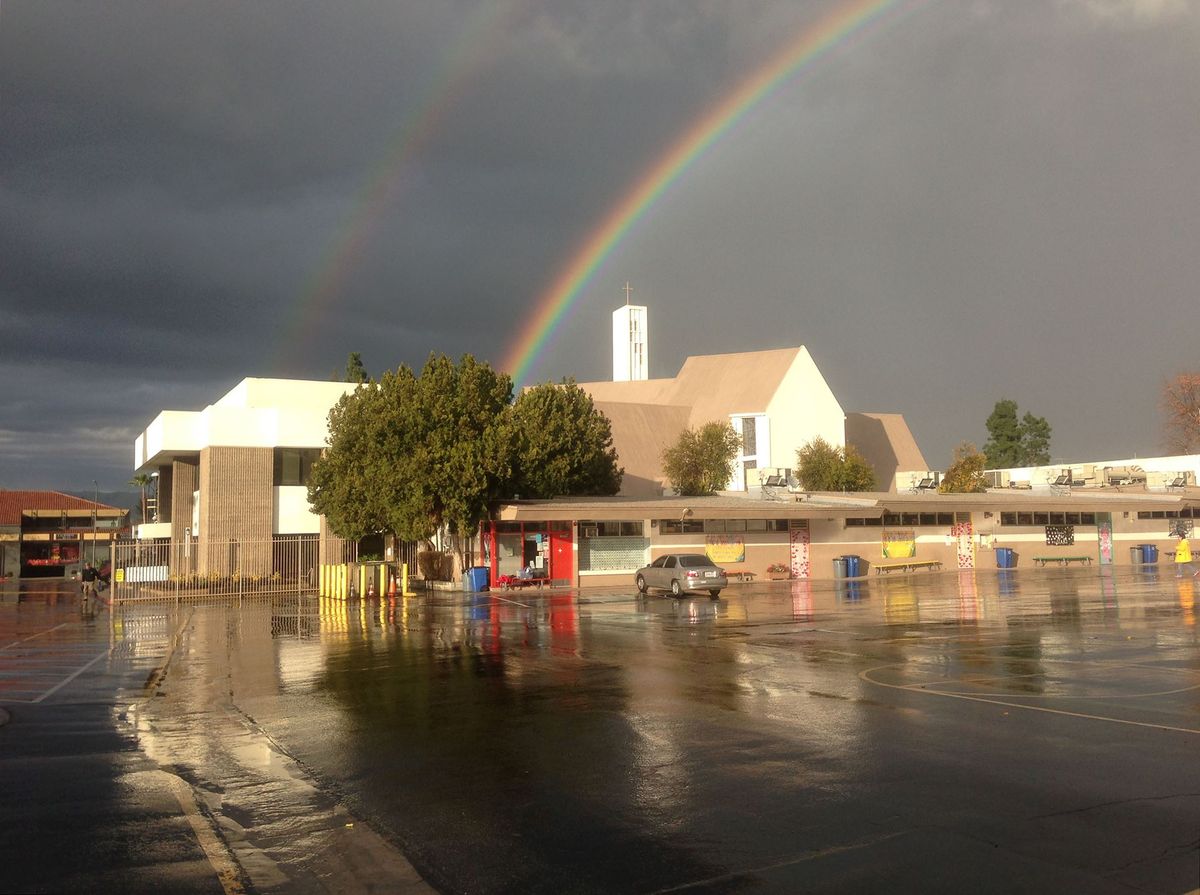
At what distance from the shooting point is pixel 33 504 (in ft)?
287

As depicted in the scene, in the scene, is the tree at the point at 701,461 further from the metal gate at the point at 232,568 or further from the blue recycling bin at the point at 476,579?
A: the blue recycling bin at the point at 476,579

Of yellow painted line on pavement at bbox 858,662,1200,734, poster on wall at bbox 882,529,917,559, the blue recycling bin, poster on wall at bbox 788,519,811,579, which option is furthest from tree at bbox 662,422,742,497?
yellow painted line on pavement at bbox 858,662,1200,734

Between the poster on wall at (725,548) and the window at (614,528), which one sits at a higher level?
the window at (614,528)

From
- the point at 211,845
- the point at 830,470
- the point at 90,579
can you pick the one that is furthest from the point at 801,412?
the point at 211,845

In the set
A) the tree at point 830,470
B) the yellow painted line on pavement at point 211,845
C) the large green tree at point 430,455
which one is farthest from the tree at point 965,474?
the yellow painted line on pavement at point 211,845

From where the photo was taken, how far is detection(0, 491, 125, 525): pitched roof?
276ft

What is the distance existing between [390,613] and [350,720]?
18.6 meters

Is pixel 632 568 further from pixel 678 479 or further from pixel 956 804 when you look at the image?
pixel 956 804

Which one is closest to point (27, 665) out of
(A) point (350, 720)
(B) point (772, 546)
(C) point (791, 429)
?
(A) point (350, 720)

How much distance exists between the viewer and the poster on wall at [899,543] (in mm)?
50516

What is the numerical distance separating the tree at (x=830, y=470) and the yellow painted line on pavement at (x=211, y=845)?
65464 mm

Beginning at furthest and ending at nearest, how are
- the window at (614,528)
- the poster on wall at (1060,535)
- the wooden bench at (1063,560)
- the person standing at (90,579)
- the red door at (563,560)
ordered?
the poster on wall at (1060,535) → the wooden bench at (1063,560) → the window at (614,528) → the person standing at (90,579) → the red door at (563,560)

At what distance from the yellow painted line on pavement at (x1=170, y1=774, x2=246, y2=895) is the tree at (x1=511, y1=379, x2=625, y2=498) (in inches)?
1314

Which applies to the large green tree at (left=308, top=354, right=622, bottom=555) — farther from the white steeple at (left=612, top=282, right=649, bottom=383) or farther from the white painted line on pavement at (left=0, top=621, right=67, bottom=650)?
the white steeple at (left=612, top=282, right=649, bottom=383)
